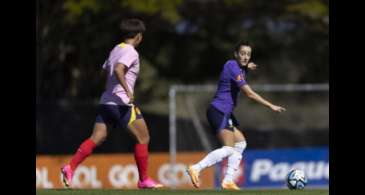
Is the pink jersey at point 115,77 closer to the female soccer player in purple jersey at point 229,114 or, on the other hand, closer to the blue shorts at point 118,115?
the blue shorts at point 118,115

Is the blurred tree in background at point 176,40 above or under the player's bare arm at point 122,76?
above

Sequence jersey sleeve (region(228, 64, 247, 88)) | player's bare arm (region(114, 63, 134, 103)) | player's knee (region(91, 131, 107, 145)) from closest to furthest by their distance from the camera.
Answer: player's bare arm (region(114, 63, 134, 103)) < player's knee (region(91, 131, 107, 145)) < jersey sleeve (region(228, 64, 247, 88))

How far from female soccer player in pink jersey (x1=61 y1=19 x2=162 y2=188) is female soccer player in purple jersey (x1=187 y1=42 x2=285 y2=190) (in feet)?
2.30

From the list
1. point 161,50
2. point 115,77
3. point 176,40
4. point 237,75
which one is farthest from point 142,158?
point 176,40

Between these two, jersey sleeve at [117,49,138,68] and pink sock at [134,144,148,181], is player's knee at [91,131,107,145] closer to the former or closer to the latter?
pink sock at [134,144,148,181]

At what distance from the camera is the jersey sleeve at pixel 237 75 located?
520 inches

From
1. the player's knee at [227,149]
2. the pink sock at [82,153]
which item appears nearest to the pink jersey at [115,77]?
the pink sock at [82,153]

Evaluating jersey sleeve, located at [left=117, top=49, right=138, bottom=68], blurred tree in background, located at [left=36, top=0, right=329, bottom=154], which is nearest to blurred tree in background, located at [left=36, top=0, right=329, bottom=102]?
blurred tree in background, located at [left=36, top=0, right=329, bottom=154]

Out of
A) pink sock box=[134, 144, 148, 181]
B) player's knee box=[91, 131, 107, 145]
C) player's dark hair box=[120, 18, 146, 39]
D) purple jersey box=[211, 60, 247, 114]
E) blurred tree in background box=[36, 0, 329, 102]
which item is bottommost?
pink sock box=[134, 144, 148, 181]

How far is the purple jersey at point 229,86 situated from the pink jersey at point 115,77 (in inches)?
45.7

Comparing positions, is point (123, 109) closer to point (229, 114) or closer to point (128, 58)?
point (128, 58)

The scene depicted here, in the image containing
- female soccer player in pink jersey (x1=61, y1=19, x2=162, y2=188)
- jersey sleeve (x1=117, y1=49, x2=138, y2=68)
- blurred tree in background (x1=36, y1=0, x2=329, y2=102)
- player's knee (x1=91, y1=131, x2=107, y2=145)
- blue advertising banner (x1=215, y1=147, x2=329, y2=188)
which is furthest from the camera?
blurred tree in background (x1=36, y1=0, x2=329, y2=102)

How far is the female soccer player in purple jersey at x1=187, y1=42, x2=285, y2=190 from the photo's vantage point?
13.2m
